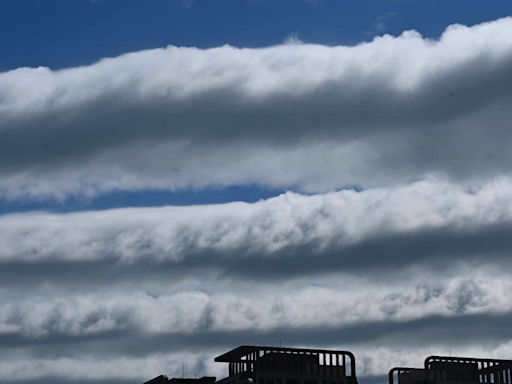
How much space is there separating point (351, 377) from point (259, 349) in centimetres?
1683

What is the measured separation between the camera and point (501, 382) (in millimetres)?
163375

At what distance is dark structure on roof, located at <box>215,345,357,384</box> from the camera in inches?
5906

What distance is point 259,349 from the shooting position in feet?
492

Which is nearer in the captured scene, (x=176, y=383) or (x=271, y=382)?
(x=271, y=382)

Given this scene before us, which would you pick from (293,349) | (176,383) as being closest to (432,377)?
(293,349)

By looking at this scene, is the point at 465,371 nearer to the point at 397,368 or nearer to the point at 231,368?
the point at 397,368

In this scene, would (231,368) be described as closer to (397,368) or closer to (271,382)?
(271,382)

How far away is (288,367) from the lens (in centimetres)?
15262

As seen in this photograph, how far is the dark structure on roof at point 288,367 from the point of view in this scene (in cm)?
15000

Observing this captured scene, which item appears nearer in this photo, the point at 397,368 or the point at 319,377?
the point at 319,377

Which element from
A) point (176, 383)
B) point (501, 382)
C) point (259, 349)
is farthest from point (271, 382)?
point (501, 382)

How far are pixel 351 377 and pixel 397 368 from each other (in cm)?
2256

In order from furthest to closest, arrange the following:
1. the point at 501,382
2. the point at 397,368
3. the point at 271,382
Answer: the point at 397,368
the point at 501,382
the point at 271,382

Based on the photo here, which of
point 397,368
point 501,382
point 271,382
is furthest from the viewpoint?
point 397,368
